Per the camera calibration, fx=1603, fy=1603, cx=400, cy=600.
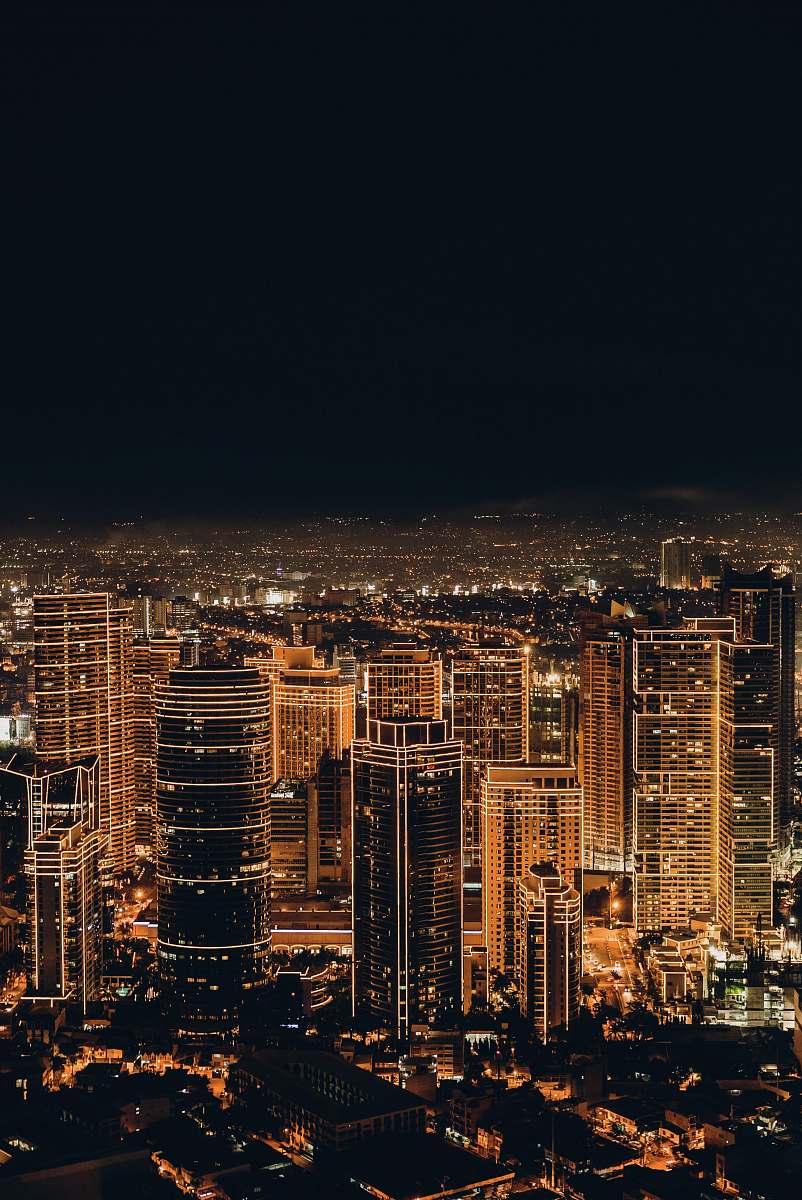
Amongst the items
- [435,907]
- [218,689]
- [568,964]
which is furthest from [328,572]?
[568,964]

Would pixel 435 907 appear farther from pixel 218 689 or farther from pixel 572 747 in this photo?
pixel 572 747

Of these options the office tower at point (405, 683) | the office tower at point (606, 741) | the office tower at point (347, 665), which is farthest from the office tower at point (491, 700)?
the office tower at point (347, 665)

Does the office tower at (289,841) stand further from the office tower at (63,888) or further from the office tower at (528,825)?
the office tower at (528,825)

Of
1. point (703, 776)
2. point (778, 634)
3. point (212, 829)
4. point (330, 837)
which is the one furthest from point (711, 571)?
point (212, 829)

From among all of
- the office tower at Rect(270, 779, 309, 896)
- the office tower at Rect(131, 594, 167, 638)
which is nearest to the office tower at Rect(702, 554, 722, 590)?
the office tower at Rect(270, 779, 309, 896)

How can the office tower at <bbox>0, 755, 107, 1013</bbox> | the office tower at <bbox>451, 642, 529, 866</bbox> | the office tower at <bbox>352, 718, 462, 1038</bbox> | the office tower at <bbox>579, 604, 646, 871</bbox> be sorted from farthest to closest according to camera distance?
the office tower at <bbox>451, 642, 529, 866</bbox> → the office tower at <bbox>579, 604, 646, 871</bbox> → the office tower at <bbox>0, 755, 107, 1013</bbox> → the office tower at <bbox>352, 718, 462, 1038</bbox>

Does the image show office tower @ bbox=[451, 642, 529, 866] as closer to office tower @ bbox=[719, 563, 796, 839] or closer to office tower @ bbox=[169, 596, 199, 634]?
office tower @ bbox=[719, 563, 796, 839]

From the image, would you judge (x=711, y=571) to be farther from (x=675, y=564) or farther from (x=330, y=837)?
(x=330, y=837)
